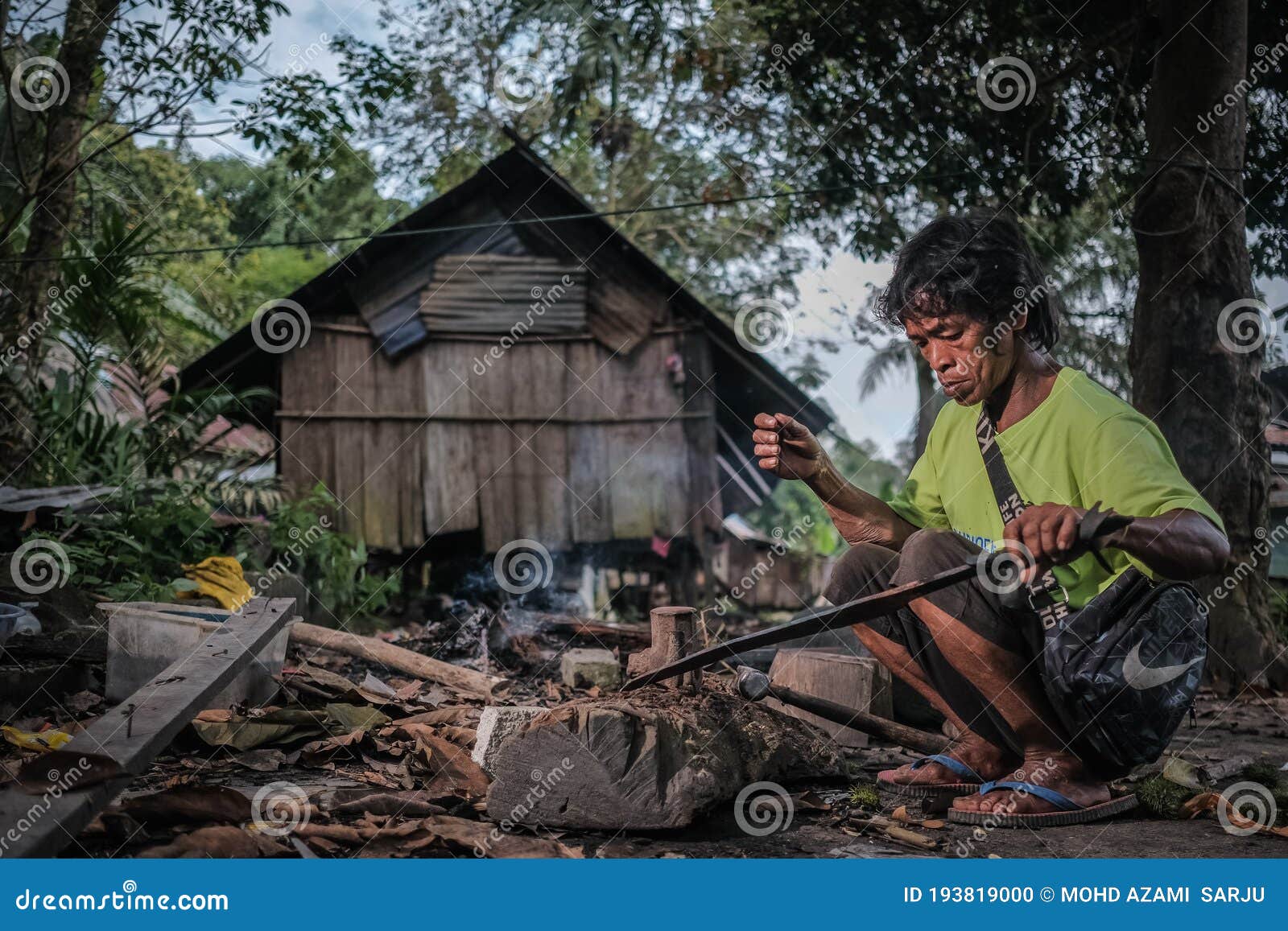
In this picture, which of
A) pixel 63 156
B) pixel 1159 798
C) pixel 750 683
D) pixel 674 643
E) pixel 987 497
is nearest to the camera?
pixel 1159 798

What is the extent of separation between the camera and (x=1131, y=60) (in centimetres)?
698

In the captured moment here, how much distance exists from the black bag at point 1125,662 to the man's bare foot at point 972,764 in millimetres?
294

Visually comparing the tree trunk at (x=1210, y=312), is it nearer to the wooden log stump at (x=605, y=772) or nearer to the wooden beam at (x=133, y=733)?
the wooden log stump at (x=605, y=772)

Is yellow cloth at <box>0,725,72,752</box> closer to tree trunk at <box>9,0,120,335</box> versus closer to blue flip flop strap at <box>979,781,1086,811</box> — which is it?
blue flip flop strap at <box>979,781,1086,811</box>

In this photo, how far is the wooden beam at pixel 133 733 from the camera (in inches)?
87.3

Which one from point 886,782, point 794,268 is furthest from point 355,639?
point 794,268

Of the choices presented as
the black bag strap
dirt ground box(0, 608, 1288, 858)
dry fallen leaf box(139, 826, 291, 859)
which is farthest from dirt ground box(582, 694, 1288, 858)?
dry fallen leaf box(139, 826, 291, 859)

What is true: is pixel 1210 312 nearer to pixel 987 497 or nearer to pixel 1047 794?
pixel 987 497

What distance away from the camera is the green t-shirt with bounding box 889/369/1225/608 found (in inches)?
109

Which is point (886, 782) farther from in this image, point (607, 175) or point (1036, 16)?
point (607, 175)

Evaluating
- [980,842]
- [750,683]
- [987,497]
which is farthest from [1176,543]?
[750,683]

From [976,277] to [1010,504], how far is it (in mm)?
704

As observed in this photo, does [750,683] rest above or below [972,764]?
above

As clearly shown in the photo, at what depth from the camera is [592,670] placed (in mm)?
5176
